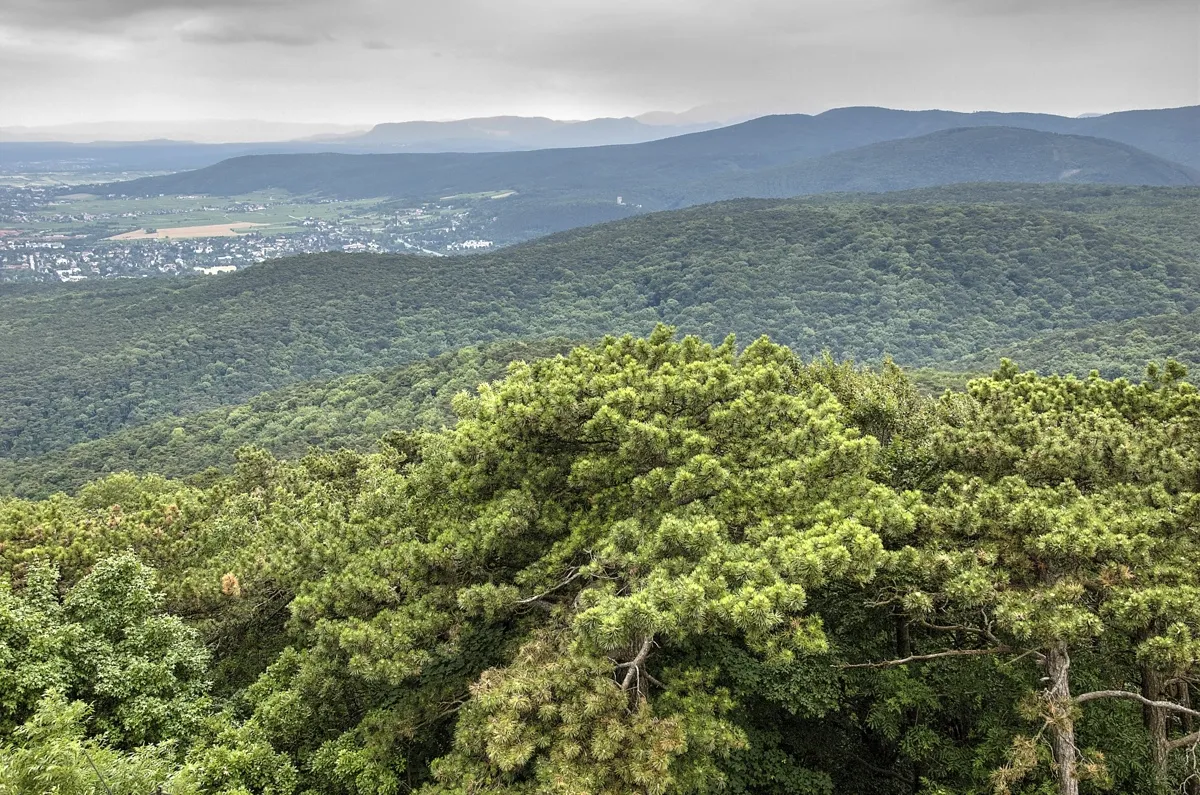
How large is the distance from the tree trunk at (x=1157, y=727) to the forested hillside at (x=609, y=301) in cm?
11611

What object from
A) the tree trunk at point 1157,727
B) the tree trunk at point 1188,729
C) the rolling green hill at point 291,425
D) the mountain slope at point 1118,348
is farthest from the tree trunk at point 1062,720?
the mountain slope at point 1118,348

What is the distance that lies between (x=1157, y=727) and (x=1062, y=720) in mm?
2549

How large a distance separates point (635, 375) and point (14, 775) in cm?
939

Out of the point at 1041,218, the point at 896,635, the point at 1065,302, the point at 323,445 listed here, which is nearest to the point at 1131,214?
the point at 1041,218

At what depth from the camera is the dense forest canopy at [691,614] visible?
8359mm

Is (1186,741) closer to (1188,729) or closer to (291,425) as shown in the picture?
(1188,729)

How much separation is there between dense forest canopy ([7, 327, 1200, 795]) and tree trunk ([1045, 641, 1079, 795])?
2.0 inches

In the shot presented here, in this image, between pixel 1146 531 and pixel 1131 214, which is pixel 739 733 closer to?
pixel 1146 531

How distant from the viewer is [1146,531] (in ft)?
28.7

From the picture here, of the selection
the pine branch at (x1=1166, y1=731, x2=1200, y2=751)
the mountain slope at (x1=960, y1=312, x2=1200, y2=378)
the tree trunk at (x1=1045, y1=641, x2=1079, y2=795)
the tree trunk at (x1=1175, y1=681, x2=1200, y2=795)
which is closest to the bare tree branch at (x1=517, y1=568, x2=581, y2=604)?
the tree trunk at (x1=1045, y1=641, x2=1079, y2=795)

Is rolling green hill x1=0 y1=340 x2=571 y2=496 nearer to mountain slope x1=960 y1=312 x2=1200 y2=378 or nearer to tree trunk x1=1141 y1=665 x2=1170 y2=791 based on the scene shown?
tree trunk x1=1141 y1=665 x2=1170 y2=791

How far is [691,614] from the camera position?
329 inches

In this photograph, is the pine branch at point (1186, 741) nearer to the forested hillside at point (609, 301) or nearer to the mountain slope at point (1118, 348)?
the mountain slope at point (1118, 348)

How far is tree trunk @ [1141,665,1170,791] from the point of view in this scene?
8828 mm
